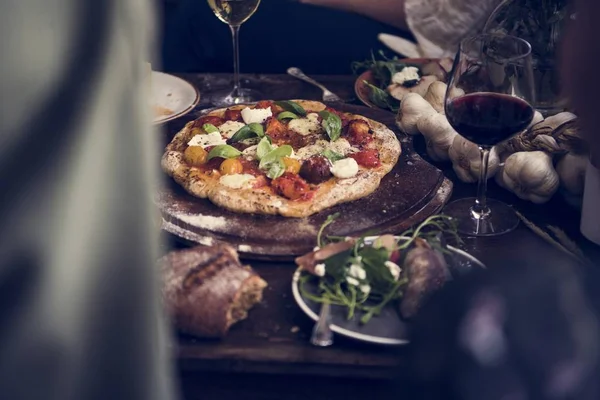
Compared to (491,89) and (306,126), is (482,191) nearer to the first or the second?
(491,89)

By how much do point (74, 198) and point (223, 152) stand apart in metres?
1.26

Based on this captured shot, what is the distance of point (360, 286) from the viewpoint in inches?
51.2

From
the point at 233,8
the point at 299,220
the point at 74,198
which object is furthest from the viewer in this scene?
the point at 233,8

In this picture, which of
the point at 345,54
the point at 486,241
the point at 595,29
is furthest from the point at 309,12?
the point at 595,29

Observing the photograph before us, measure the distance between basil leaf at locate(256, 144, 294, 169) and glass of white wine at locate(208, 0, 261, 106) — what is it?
448mm

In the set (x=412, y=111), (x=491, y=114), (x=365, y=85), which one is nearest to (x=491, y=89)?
(x=491, y=114)

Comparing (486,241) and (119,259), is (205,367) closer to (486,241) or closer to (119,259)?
(486,241)

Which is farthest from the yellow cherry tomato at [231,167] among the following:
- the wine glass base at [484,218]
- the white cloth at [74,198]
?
the white cloth at [74,198]

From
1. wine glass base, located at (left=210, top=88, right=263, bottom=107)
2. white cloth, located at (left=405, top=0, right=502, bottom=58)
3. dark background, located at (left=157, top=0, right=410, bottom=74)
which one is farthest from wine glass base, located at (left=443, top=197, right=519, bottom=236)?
dark background, located at (left=157, top=0, right=410, bottom=74)

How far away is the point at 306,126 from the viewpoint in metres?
1.97

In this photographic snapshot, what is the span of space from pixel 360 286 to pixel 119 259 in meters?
0.77

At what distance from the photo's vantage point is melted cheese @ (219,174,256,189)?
5.53ft

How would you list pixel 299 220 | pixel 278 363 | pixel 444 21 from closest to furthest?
1. pixel 278 363
2. pixel 299 220
3. pixel 444 21

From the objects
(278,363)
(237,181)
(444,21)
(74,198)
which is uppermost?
(74,198)
